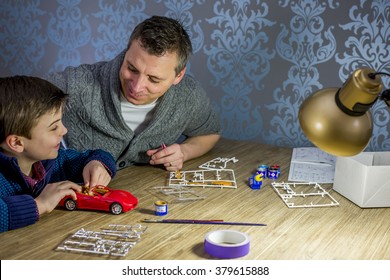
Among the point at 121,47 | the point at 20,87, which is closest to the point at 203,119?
the point at 121,47

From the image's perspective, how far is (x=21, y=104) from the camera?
1354 millimetres

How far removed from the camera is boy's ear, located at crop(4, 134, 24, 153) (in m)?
1.37

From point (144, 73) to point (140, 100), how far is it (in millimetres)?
144

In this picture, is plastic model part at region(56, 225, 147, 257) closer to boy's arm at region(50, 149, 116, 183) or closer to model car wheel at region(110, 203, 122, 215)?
model car wheel at region(110, 203, 122, 215)

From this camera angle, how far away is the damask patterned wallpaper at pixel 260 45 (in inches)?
78.5

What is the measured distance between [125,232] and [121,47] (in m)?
1.41

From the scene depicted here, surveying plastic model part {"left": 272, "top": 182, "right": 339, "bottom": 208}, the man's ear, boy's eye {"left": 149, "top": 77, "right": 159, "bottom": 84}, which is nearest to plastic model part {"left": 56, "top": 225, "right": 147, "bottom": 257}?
plastic model part {"left": 272, "top": 182, "right": 339, "bottom": 208}

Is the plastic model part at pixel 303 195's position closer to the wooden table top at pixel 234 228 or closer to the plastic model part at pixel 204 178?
the wooden table top at pixel 234 228

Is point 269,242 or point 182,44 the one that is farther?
point 182,44

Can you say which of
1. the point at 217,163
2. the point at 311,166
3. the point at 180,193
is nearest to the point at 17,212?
the point at 180,193

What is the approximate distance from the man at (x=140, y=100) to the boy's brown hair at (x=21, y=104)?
1.12 feet

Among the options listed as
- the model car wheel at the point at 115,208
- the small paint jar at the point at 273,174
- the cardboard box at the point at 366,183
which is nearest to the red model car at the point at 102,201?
the model car wheel at the point at 115,208
